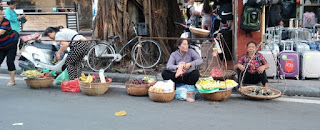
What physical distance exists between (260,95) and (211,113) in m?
1.14

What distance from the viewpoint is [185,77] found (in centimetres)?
566

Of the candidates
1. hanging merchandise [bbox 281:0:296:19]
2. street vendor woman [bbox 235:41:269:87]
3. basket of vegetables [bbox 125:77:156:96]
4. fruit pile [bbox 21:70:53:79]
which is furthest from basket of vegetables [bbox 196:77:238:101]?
hanging merchandise [bbox 281:0:296:19]

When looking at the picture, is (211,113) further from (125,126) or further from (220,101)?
(125,126)

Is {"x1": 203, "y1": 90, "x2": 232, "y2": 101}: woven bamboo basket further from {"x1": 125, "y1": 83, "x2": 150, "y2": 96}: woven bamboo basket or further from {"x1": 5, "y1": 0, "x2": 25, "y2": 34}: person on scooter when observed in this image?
{"x1": 5, "y1": 0, "x2": 25, "y2": 34}: person on scooter

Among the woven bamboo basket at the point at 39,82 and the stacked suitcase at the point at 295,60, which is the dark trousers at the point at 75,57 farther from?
the stacked suitcase at the point at 295,60

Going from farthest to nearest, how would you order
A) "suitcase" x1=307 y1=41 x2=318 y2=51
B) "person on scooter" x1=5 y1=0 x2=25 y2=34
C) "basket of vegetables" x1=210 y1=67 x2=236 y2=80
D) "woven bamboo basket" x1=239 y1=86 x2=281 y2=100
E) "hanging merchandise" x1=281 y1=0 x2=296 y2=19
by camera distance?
"hanging merchandise" x1=281 y1=0 x2=296 y2=19 < "person on scooter" x1=5 y1=0 x2=25 y2=34 < "suitcase" x1=307 y1=41 x2=318 y2=51 < "basket of vegetables" x1=210 y1=67 x2=236 y2=80 < "woven bamboo basket" x1=239 y1=86 x2=281 y2=100

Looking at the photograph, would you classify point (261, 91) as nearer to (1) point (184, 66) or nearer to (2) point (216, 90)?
(2) point (216, 90)

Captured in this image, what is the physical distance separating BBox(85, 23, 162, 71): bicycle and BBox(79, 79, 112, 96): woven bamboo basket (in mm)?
2131

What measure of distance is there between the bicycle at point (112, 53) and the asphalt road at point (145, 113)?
2130 mm

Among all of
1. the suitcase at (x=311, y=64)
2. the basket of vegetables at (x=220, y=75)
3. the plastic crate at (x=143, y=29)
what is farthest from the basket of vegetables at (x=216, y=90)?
the plastic crate at (x=143, y=29)

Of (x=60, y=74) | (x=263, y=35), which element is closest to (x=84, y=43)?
(x=60, y=74)

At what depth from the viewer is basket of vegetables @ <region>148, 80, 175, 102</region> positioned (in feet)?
17.1

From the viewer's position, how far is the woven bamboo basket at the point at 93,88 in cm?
571

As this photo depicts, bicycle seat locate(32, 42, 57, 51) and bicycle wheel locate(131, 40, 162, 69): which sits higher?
bicycle seat locate(32, 42, 57, 51)
